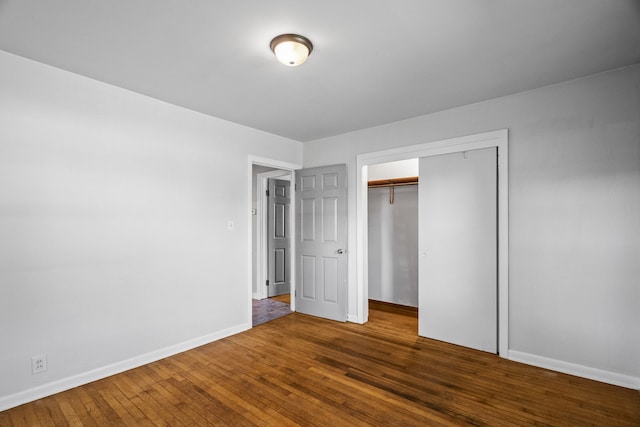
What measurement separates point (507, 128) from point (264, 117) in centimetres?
256

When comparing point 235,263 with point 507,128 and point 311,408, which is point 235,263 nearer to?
point 311,408

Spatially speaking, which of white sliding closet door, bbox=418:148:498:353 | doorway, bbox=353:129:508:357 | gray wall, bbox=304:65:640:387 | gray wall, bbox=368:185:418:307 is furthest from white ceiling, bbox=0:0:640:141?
gray wall, bbox=368:185:418:307

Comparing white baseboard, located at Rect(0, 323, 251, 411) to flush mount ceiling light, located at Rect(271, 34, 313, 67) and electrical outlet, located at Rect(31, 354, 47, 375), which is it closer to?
electrical outlet, located at Rect(31, 354, 47, 375)

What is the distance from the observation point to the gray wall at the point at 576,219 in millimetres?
2500

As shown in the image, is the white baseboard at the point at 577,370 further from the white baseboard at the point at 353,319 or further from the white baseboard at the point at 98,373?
the white baseboard at the point at 98,373

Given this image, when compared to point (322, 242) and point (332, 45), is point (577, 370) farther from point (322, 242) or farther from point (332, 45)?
point (332, 45)

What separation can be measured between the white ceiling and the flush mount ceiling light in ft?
0.17

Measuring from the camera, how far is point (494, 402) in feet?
7.45

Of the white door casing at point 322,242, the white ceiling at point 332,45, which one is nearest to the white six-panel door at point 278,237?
the white door casing at point 322,242

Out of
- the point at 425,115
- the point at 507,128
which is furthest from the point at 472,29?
the point at 425,115

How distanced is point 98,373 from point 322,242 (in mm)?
2752

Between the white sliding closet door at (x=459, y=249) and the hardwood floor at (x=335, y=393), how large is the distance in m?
0.27

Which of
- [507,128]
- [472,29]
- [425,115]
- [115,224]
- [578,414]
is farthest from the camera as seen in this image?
[425,115]

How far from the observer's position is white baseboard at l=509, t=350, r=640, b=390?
2467 mm
